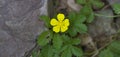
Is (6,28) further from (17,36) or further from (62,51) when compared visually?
(62,51)

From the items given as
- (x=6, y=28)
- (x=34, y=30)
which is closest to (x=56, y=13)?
(x=34, y=30)

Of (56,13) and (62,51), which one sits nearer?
(62,51)

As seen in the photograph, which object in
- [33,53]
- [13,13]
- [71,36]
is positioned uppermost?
[13,13]

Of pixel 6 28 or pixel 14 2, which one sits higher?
pixel 14 2

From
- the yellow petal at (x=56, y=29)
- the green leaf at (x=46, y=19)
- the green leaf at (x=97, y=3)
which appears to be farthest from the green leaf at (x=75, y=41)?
the green leaf at (x=97, y=3)

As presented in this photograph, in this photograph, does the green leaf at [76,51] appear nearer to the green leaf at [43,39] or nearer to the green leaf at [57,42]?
the green leaf at [57,42]

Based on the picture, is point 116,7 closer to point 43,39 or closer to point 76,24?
point 76,24

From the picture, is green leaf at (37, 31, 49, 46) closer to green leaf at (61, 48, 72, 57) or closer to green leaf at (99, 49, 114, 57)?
green leaf at (61, 48, 72, 57)
